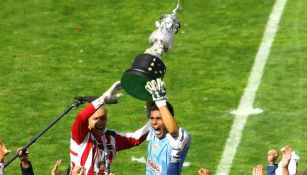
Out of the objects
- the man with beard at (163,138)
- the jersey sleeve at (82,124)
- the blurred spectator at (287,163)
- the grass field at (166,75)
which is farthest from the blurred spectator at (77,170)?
the grass field at (166,75)

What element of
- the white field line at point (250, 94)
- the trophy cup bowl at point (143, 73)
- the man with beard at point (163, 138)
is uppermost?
the white field line at point (250, 94)

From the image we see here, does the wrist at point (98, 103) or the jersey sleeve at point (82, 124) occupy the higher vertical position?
the wrist at point (98, 103)

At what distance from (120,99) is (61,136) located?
1.60m

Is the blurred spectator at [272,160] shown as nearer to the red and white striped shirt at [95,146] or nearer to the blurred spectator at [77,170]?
the red and white striped shirt at [95,146]

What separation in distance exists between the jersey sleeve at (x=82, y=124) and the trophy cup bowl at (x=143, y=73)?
48cm

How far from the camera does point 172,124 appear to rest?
33.7 ft

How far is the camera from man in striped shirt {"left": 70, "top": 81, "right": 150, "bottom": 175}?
11.0 meters

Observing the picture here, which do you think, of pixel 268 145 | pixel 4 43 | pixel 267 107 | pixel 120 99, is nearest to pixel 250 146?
pixel 268 145

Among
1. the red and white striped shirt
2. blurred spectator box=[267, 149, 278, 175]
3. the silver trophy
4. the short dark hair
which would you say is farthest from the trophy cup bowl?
blurred spectator box=[267, 149, 278, 175]

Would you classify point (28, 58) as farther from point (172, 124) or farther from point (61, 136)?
point (172, 124)

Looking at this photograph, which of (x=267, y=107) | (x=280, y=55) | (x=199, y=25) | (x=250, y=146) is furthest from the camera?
(x=199, y=25)

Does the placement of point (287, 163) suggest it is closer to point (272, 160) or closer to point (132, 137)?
point (272, 160)

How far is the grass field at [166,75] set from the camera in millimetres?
15062

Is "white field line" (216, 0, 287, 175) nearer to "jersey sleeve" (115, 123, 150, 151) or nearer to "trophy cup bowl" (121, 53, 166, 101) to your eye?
"jersey sleeve" (115, 123, 150, 151)
